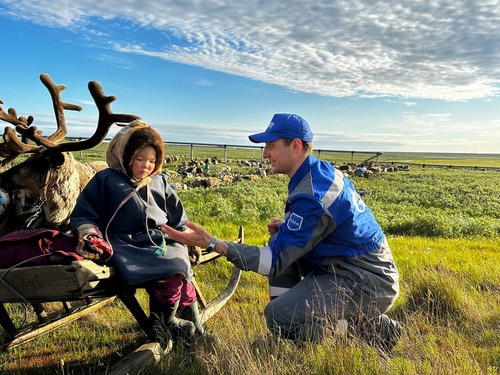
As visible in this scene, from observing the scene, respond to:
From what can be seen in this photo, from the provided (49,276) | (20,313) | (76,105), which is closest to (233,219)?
(76,105)

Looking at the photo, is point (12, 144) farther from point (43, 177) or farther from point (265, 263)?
point (265, 263)

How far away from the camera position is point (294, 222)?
3.13m

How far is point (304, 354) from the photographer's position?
295cm

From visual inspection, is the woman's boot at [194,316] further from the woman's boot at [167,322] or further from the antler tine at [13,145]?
the antler tine at [13,145]

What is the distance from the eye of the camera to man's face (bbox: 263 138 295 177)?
352 centimetres

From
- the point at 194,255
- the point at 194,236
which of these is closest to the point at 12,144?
the point at 194,255

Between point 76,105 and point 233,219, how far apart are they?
4.74 metres

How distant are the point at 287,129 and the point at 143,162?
1.15 meters

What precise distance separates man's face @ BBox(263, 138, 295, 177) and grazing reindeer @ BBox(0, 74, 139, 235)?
2.11 meters

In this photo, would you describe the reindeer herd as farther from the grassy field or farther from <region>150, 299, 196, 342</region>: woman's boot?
<region>150, 299, 196, 342</region>: woman's boot

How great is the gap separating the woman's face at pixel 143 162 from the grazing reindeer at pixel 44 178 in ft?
5.89

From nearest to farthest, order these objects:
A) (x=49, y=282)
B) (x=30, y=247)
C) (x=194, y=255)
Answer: (x=49, y=282)
(x=30, y=247)
(x=194, y=255)

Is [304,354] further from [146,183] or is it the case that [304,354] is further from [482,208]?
[482,208]

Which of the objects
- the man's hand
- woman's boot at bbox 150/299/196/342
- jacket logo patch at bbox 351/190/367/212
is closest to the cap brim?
jacket logo patch at bbox 351/190/367/212
